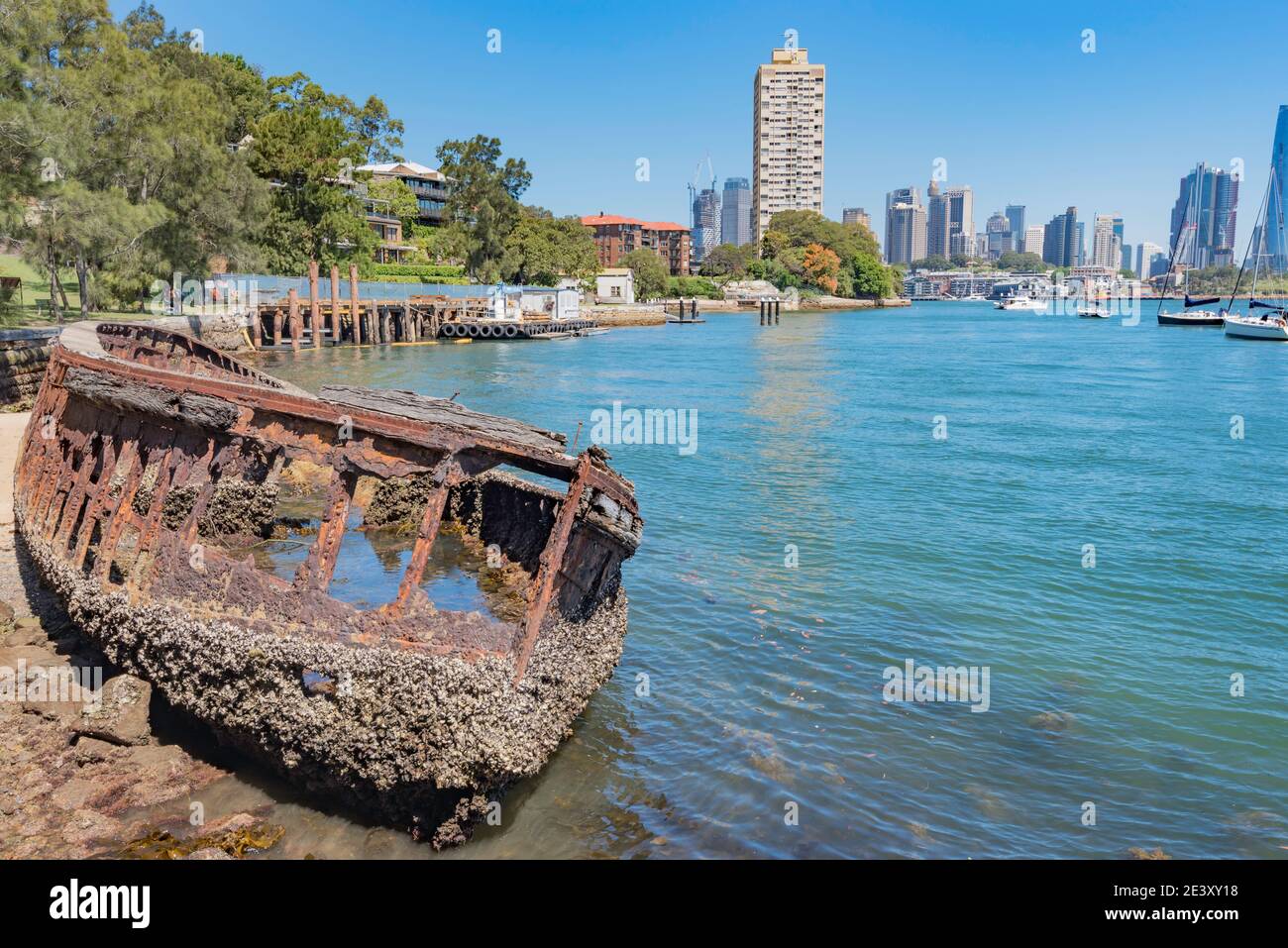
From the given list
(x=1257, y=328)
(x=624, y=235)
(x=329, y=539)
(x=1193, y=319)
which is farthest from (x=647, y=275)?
(x=329, y=539)

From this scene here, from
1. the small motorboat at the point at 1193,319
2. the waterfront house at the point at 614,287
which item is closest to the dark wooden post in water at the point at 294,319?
the waterfront house at the point at 614,287

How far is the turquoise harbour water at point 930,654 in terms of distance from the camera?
10.1 metres

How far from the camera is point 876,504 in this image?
2569cm

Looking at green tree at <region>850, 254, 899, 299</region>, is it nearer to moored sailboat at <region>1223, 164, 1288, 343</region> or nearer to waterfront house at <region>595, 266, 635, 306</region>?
waterfront house at <region>595, 266, 635, 306</region>

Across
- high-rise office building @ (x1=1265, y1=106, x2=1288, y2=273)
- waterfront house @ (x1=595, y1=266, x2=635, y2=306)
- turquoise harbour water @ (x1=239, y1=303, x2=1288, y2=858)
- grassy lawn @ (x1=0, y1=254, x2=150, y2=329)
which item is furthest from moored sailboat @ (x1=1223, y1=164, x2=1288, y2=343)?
grassy lawn @ (x1=0, y1=254, x2=150, y2=329)

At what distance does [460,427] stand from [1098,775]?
855cm

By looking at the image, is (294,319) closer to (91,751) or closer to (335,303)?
(335,303)

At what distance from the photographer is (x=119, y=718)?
10.2m

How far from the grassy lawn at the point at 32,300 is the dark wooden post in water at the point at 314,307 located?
1374 cm

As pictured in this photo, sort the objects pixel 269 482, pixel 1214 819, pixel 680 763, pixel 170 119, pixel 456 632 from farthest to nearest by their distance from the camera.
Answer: pixel 170 119, pixel 269 482, pixel 680 763, pixel 1214 819, pixel 456 632

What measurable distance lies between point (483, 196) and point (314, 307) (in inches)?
1592

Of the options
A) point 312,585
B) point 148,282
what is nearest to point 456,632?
point 312,585

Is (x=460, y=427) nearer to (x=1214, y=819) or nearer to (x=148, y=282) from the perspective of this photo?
(x=1214, y=819)

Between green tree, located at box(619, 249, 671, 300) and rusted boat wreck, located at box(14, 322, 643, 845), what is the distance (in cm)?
14274
